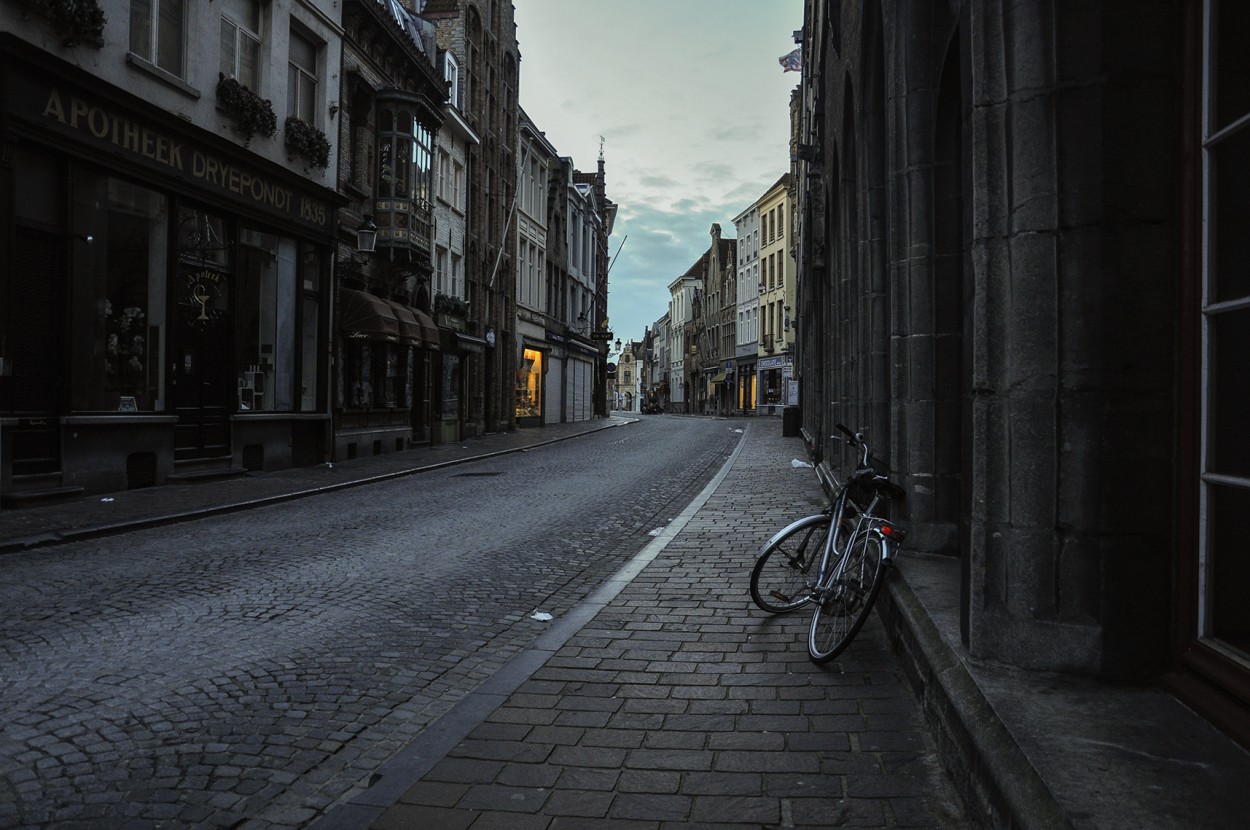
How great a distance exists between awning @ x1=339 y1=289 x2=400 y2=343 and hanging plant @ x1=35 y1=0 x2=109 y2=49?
869cm

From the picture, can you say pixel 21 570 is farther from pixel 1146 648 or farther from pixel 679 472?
pixel 679 472

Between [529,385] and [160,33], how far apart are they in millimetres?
28041

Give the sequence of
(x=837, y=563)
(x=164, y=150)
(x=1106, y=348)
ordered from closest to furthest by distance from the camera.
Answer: (x=1106, y=348) → (x=837, y=563) → (x=164, y=150)

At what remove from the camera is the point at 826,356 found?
61.5 feet

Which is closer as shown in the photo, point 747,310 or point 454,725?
point 454,725

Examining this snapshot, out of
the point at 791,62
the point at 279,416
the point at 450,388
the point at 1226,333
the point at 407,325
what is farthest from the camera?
the point at 791,62

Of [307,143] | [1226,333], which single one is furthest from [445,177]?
[1226,333]

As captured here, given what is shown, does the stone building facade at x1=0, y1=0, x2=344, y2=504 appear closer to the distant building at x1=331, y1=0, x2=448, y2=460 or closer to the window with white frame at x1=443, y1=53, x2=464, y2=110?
the distant building at x1=331, y1=0, x2=448, y2=460

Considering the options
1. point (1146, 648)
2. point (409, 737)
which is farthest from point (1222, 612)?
point (409, 737)

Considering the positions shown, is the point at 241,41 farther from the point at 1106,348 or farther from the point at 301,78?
the point at 1106,348

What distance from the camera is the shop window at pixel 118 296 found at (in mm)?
12828

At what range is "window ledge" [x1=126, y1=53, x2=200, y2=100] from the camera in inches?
537

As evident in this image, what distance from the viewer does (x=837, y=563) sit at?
5.65 meters

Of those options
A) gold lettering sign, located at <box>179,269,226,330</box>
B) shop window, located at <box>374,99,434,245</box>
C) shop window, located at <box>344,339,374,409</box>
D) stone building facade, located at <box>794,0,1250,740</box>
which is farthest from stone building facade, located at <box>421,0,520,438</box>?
stone building facade, located at <box>794,0,1250,740</box>
